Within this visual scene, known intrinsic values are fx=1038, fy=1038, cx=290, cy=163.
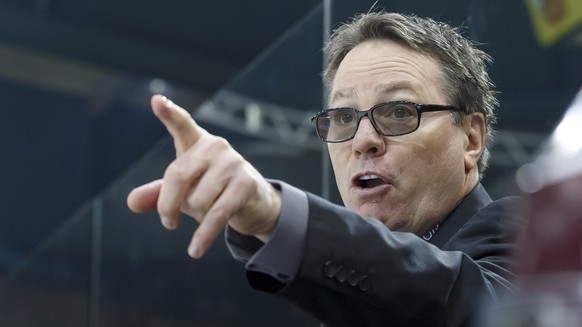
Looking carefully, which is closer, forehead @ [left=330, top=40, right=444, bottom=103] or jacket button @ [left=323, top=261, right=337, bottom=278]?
jacket button @ [left=323, top=261, right=337, bottom=278]

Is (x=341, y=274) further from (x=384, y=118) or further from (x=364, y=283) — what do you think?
(x=384, y=118)

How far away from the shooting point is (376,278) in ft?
3.92

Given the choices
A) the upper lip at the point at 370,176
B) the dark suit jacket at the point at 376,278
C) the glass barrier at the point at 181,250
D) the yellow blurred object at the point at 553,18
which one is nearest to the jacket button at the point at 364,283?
the dark suit jacket at the point at 376,278

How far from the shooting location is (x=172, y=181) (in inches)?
38.2

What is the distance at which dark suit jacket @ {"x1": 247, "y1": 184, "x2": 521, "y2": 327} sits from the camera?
1.13 m

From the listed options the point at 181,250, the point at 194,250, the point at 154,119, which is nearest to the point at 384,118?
the point at 194,250

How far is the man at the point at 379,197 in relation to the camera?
0.99m

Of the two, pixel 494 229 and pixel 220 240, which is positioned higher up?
pixel 220 240

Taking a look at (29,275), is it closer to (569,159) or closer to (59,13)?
(59,13)

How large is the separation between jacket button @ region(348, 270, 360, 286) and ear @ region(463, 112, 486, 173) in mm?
764

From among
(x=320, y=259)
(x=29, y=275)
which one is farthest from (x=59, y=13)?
(x=320, y=259)

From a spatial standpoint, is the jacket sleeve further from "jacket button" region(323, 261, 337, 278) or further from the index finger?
the index finger

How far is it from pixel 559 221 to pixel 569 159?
37 mm

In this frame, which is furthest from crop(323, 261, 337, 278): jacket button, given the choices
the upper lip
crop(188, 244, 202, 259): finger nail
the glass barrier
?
the glass barrier
